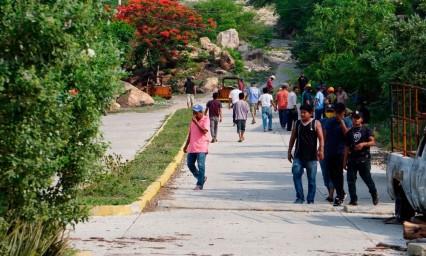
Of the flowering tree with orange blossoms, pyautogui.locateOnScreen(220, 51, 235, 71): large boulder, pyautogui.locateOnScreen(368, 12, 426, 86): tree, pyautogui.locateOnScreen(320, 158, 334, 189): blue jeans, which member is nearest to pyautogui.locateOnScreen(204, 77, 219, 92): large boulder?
the flowering tree with orange blossoms

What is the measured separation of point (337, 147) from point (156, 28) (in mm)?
44102

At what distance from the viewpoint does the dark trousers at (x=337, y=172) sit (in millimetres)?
18078

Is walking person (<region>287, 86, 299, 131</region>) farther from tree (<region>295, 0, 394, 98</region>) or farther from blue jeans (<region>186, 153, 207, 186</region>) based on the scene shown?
blue jeans (<region>186, 153, 207, 186</region>)

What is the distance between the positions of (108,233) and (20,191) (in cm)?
485

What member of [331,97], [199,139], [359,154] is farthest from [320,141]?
[331,97]

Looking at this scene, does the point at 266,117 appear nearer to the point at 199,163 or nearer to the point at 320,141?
the point at 199,163

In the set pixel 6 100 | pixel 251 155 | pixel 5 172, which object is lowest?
pixel 251 155

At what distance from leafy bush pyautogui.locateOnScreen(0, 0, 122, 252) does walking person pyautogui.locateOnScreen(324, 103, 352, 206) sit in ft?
25.4

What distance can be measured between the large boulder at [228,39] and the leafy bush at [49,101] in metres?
62.3

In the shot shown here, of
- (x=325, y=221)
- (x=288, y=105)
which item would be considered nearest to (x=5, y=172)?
(x=325, y=221)

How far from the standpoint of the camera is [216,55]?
67688 mm

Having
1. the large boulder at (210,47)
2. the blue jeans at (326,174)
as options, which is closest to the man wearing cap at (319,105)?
the blue jeans at (326,174)

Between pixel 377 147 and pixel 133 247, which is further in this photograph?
pixel 377 147

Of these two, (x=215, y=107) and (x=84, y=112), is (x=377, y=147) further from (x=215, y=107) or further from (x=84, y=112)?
(x=84, y=112)
